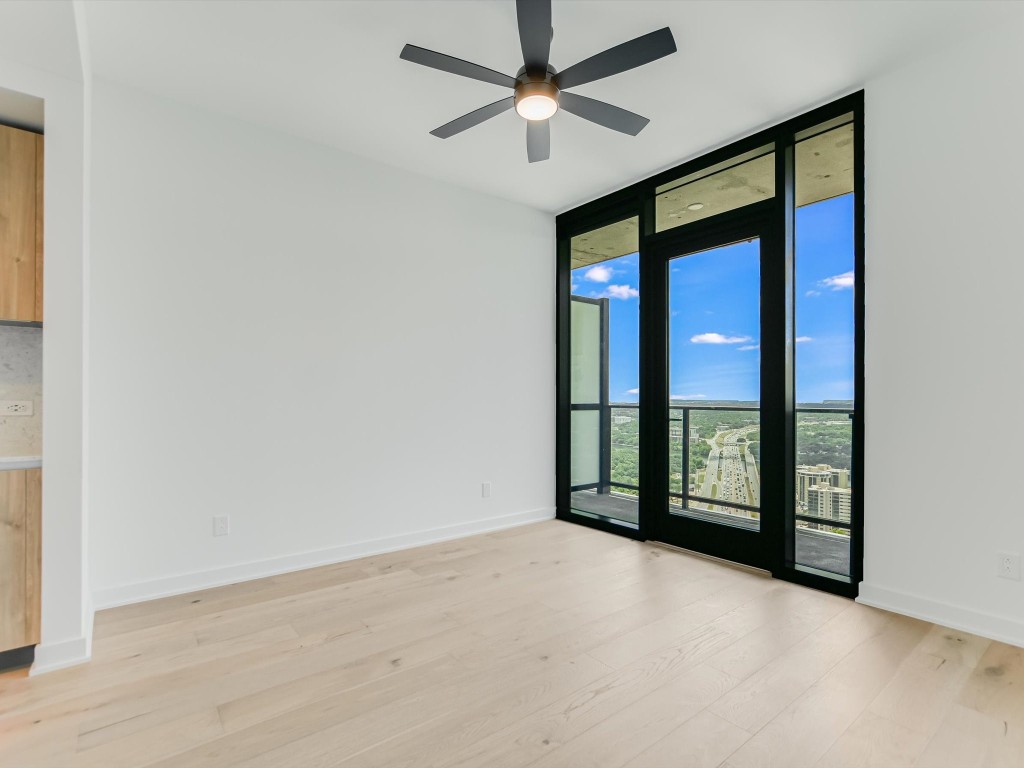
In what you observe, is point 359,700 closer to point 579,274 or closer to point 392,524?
point 392,524

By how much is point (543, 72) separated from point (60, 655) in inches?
124

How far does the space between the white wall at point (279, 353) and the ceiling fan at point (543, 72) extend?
1216 millimetres

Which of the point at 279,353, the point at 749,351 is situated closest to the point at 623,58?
the point at 749,351

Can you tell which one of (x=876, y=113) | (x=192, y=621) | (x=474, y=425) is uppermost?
(x=876, y=113)

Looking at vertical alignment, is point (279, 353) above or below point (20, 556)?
above

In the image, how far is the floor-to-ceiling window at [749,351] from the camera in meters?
3.21

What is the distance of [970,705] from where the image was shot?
188cm

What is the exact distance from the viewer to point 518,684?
204 centimetres

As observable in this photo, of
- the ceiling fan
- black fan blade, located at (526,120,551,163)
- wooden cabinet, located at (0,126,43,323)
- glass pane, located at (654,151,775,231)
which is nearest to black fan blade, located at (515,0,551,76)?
the ceiling fan

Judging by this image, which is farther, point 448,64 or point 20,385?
point 20,385

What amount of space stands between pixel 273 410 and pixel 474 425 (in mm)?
1510

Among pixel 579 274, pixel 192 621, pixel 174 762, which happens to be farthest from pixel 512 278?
pixel 174 762

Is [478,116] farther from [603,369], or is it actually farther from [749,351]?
[603,369]

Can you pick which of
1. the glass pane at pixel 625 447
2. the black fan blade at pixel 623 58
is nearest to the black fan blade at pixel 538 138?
the black fan blade at pixel 623 58
